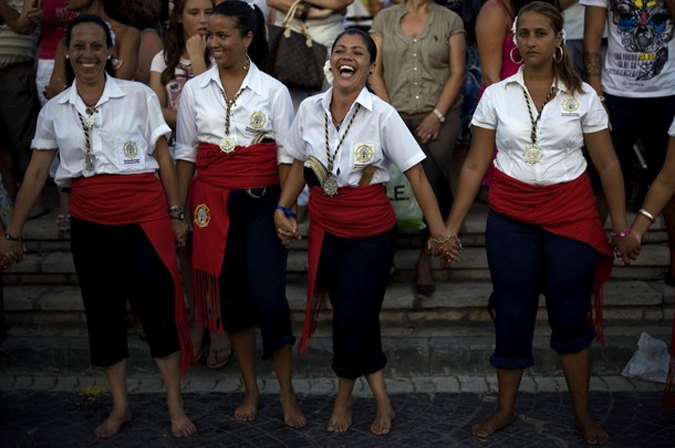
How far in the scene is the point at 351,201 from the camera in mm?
5309

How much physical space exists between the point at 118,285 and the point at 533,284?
90.7 inches

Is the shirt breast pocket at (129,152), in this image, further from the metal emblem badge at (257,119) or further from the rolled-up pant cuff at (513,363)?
the rolled-up pant cuff at (513,363)

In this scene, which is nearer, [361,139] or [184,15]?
[361,139]

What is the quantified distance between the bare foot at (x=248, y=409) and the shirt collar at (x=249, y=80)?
179 cm

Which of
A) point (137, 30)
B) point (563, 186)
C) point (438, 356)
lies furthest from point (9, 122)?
point (563, 186)

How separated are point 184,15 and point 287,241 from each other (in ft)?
5.91

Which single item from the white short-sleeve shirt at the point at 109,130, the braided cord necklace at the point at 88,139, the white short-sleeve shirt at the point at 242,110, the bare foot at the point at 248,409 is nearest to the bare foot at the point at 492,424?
the bare foot at the point at 248,409

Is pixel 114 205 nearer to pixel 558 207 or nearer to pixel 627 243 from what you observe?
pixel 558 207

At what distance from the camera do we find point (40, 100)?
7.40 m

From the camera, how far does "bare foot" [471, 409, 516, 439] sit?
5414 mm

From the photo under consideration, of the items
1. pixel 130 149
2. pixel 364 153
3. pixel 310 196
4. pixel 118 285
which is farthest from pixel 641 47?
pixel 118 285

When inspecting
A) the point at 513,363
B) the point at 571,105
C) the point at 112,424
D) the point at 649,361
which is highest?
the point at 571,105

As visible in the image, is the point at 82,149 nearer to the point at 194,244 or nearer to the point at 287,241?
the point at 194,244

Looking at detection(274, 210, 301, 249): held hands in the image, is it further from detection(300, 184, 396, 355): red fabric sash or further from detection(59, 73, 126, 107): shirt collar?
detection(59, 73, 126, 107): shirt collar
